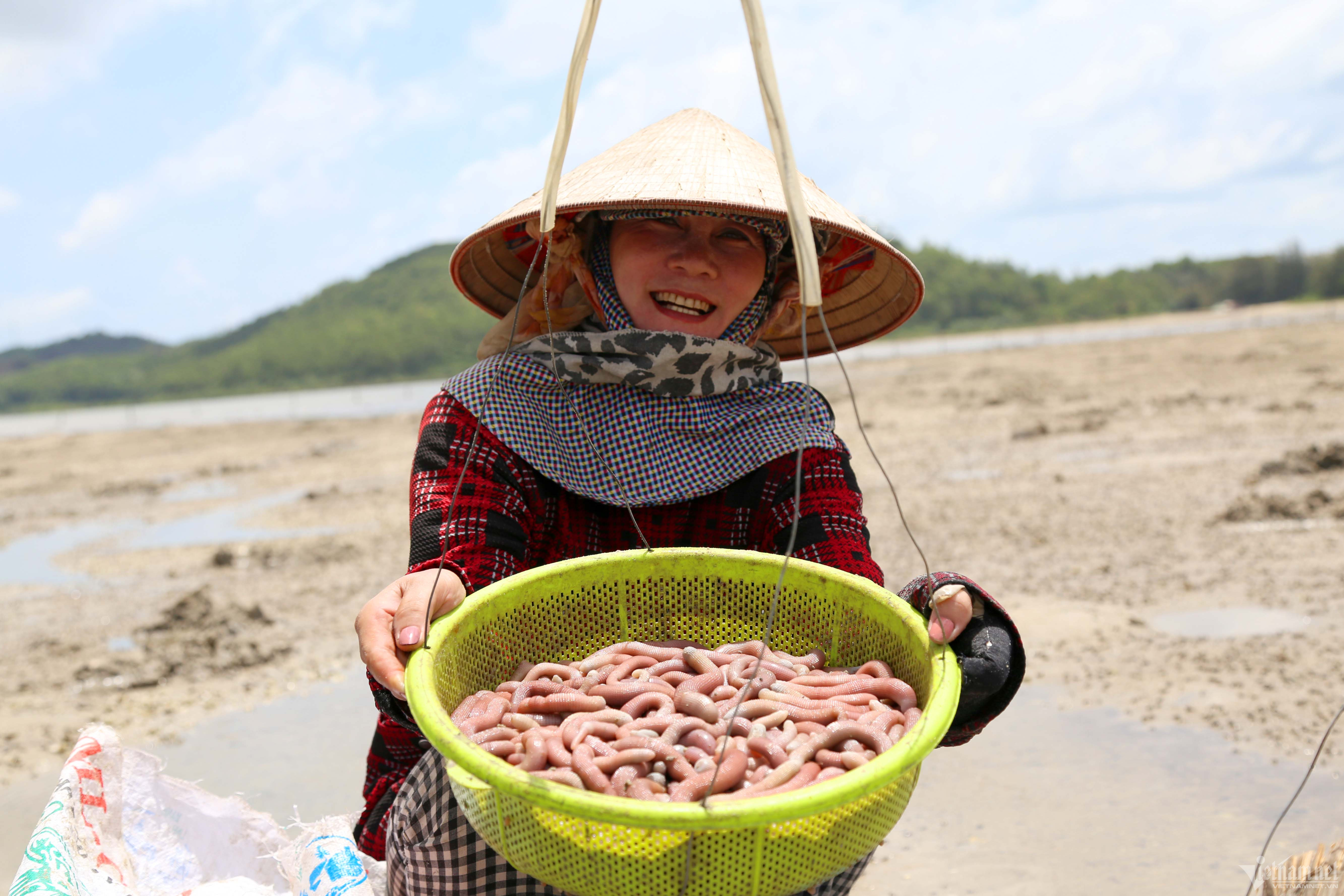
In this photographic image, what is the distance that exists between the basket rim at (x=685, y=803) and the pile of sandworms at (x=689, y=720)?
6 cm

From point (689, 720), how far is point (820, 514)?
2.16 ft

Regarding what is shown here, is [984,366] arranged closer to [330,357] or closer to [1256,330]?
[1256,330]

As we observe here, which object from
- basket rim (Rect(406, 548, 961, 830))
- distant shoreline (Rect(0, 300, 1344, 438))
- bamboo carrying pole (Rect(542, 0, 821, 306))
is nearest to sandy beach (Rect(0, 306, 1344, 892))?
basket rim (Rect(406, 548, 961, 830))

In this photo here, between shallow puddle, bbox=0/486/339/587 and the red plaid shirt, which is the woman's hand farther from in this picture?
shallow puddle, bbox=0/486/339/587

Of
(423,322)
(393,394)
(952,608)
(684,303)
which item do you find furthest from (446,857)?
(423,322)

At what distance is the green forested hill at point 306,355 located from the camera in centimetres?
5769

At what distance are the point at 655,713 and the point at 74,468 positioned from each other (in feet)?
47.4

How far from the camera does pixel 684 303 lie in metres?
1.95

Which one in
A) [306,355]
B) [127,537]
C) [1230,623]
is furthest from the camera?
[306,355]

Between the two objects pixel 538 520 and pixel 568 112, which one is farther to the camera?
pixel 538 520

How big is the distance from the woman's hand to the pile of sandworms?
12 cm

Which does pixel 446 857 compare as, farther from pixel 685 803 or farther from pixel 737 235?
pixel 737 235

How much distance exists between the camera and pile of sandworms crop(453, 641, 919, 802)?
1242mm

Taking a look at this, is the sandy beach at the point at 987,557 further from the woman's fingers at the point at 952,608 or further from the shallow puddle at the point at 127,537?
the woman's fingers at the point at 952,608
